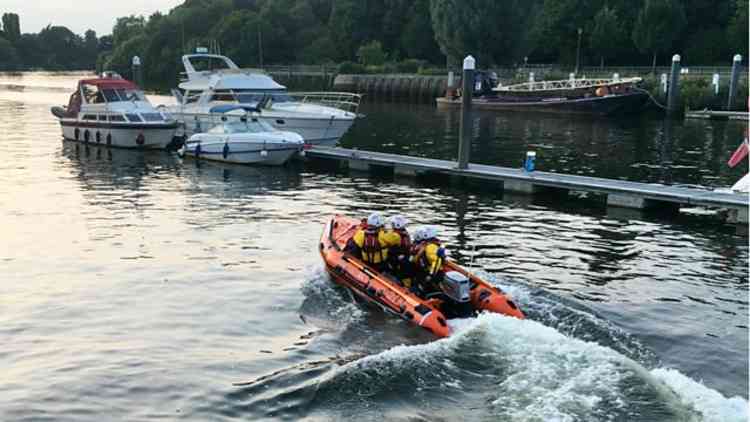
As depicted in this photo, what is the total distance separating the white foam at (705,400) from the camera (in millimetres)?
8805

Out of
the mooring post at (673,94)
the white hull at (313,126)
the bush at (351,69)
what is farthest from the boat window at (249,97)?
the bush at (351,69)

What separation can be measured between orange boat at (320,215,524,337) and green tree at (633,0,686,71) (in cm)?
5974

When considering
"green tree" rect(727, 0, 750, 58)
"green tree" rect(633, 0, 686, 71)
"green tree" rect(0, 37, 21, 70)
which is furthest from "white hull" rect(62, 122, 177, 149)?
"green tree" rect(0, 37, 21, 70)

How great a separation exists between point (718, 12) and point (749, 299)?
64489mm

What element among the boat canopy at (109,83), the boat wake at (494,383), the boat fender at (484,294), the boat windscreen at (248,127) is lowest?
the boat wake at (494,383)

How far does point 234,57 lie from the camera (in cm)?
9488

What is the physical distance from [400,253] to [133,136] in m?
23.1

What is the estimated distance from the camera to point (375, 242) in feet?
43.5

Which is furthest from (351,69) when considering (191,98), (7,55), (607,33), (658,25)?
(7,55)

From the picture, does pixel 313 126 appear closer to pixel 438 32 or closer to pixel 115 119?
pixel 115 119

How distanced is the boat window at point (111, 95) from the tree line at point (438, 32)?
12362 millimetres

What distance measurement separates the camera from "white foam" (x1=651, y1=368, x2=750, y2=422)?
28.9 ft

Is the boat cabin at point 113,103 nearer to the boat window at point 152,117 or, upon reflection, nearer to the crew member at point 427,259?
the boat window at point 152,117

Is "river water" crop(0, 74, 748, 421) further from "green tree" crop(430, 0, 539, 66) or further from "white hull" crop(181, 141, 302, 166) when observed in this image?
"green tree" crop(430, 0, 539, 66)
